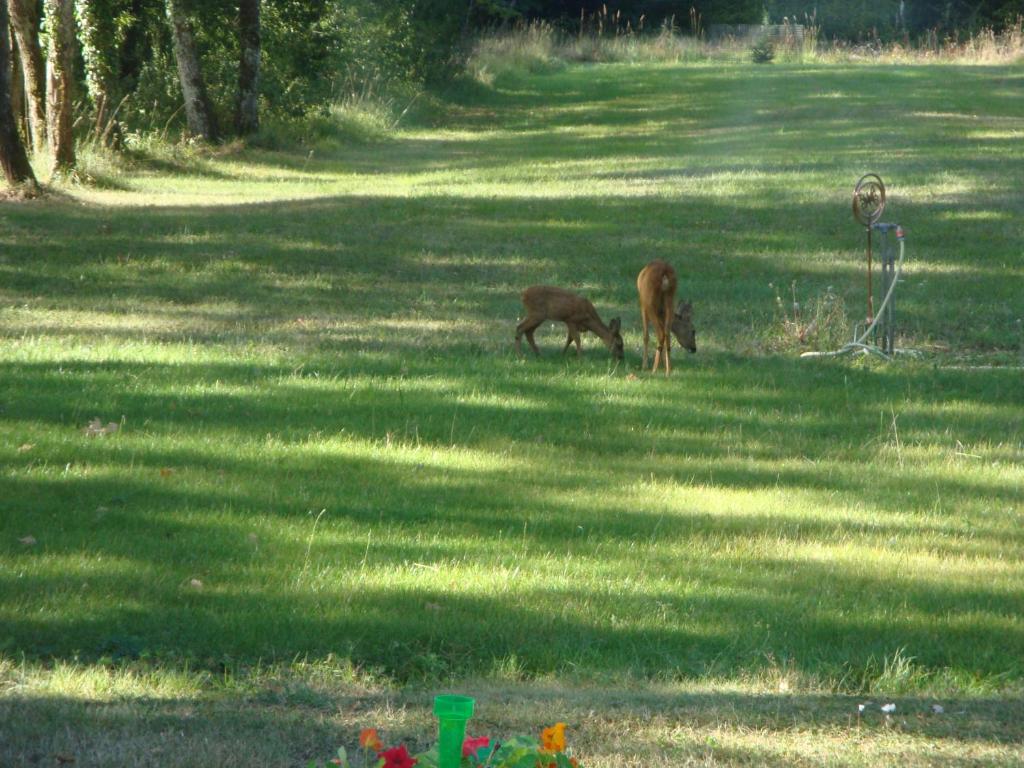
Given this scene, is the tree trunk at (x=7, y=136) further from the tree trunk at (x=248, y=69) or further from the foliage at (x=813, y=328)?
the tree trunk at (x=248, y=69)

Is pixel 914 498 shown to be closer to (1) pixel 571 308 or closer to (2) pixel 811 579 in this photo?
(2) pixel 811 579

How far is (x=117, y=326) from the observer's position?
13.7 metres

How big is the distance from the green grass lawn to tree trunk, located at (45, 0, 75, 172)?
3.78 meters

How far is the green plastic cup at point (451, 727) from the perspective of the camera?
12.6 feet

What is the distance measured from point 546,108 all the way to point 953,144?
16921mm

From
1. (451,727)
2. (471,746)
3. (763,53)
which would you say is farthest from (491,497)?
(763,53)

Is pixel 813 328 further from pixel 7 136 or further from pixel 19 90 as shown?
pixel 19 90

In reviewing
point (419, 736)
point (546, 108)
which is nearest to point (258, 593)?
point (419, 736)

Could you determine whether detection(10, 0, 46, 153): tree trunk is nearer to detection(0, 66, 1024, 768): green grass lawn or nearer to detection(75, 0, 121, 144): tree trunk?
detection(75, 0, 121, 144): tree trunk

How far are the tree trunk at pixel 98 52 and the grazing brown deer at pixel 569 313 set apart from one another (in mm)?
16138

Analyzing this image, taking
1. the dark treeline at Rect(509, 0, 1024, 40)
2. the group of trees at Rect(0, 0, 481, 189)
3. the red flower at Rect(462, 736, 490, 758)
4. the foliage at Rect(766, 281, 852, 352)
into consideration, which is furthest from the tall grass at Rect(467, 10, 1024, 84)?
the red flower at Rect(462, 736, 490, 758)

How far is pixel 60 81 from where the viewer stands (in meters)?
23.3

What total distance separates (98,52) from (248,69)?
5.64 meters

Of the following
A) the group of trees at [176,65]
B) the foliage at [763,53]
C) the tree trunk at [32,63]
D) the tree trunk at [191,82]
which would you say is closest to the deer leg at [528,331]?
the group of trees at [176,65]
